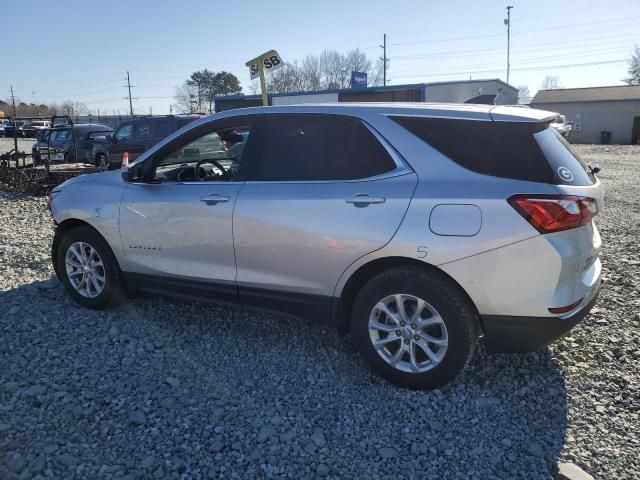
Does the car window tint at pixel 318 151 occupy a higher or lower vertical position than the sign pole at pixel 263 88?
lower

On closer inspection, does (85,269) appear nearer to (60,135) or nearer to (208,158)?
(208,158)

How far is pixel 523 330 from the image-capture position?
9.86 ft

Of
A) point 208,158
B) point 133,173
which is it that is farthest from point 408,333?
point 133,173

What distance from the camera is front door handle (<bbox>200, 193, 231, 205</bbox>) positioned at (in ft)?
12.3

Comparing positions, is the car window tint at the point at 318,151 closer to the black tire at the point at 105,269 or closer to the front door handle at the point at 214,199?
the front door handle at the point at 214,199

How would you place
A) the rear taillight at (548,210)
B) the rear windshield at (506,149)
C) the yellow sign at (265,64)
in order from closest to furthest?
the rear taillight at (548,210), the rear windshield at (506,149), the yellow sign at (265,64)

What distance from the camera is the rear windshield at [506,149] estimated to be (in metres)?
2.95

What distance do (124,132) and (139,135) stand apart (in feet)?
2.27

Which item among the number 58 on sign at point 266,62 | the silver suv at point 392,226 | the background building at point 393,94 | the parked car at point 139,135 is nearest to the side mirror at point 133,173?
the silver suv at point 392,226

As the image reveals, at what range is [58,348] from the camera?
12.7 feet

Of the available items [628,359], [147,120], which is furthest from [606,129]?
[628,359]

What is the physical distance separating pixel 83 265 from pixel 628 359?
14.8 ft

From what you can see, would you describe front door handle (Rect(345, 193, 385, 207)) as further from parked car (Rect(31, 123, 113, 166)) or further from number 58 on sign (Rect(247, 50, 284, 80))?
parked car (Rect(31, 123, 113, 166))

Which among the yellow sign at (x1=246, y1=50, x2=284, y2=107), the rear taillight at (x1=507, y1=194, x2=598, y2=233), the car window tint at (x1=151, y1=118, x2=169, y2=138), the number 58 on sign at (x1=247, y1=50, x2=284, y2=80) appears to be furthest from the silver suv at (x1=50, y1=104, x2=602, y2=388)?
the car window tint at (x1=151, y1=118, x2=169, y2=138)
